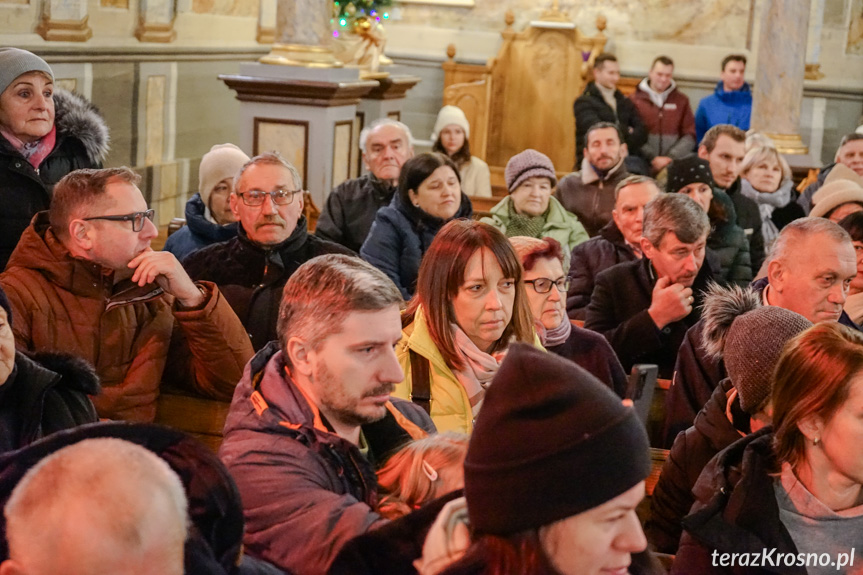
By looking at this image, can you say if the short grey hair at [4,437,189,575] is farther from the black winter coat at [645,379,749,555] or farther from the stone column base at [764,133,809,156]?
the stone column base at [764,133,809,156]

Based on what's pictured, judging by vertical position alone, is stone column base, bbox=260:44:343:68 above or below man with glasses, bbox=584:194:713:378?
above

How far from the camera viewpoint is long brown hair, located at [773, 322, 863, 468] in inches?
84.5

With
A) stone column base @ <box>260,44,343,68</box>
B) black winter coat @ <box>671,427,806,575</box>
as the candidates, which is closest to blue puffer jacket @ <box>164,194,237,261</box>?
black winter coat @ <box>671,427,806,575</box>

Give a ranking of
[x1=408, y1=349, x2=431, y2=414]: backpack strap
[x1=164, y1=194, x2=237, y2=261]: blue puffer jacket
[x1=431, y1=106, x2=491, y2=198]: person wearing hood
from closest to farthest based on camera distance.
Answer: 1. [x1=408, y1=349, x2=431, y2=414]: backpack strap
2. [x1=164, y1=194, x2=237, y2=261]: blue puffer jacket
3. [x1=431, y1=106, x2=491, y2=198]: person wearing hood

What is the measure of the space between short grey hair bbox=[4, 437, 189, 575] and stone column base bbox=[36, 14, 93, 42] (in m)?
7.55

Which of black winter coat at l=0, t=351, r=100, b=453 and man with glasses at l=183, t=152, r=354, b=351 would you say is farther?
man with glasses at l=183, t=152, r=354, b=351

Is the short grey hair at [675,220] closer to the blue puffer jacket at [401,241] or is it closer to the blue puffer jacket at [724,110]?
the blue puffer jacket at [401,241]

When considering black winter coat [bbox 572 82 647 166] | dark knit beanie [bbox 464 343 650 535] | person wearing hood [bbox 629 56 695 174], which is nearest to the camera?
dark knit beanie [bbox 464 343 650 535]

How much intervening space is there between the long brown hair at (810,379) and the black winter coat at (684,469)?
1.12ft

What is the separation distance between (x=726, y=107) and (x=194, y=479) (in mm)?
9882

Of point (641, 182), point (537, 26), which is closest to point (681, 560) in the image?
point (641, 182)

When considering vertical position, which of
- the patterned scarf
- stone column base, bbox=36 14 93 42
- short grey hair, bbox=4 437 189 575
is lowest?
the patterned scarf

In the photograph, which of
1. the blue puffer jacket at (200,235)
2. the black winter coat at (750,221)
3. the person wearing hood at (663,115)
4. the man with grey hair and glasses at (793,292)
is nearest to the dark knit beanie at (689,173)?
the black winter coat at (750,221)

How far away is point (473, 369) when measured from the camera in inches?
114
